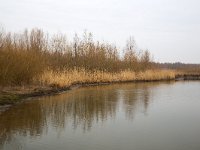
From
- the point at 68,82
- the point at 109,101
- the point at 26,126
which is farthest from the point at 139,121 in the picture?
the point at 68,82

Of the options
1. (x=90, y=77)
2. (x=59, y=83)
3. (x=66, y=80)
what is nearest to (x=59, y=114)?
(x=59, y=83)

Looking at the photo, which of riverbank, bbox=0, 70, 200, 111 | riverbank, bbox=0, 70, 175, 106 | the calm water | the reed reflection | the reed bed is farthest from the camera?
the reed bed

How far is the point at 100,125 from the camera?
436 inches

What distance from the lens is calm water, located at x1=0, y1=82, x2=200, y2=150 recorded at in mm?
8680

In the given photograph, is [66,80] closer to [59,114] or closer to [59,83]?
[59,83]

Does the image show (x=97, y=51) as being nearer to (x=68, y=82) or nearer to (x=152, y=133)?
(x=68, y=82)

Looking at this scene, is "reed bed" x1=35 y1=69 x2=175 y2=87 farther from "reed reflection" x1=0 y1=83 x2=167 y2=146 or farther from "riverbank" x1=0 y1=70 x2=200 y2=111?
"reed reflection" x1=0 y1=83 x2=167 y2=146

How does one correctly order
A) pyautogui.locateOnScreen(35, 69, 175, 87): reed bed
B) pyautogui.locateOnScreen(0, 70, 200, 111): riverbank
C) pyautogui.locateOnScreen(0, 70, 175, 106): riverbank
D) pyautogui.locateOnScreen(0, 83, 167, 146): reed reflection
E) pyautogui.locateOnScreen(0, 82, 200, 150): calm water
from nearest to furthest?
pyautogui.locateOnScreen(0, 82, 200, 150): calm water → pyautogui.locateOnScreen(0, 83, 167, 146): reed reflection → pyautogui.locateOnScreen(0, 70, 200, 111): riverbank → pyautogui.locateOnScreen(0, 70, 175, 106): riverbank → pyautogui.locateOnScreen(35, 69, 175, 87): reed bed

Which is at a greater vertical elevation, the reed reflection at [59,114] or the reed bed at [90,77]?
the reed bed at [90,77]

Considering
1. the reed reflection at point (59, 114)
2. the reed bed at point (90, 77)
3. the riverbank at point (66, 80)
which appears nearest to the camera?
the reed reflection at point (59, 114)

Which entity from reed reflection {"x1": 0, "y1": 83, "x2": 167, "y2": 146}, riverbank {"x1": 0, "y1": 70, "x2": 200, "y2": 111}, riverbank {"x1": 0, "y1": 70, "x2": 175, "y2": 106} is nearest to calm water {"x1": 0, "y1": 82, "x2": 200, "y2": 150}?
reed reflection {"x1": 0, "y1": 83, "x2": 167, "y2": 146}

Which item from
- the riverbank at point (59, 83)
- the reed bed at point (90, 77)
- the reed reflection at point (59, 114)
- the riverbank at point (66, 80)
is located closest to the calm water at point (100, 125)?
the reed reflection at point (59, 114)

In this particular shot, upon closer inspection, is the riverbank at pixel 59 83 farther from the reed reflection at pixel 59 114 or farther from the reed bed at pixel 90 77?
the reed reflection at pixel 59 114

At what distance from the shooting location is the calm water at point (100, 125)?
28.5 ft
